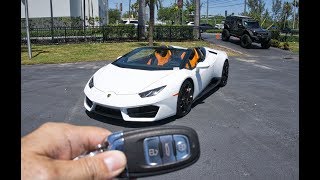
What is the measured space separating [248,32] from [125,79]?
15792 mm

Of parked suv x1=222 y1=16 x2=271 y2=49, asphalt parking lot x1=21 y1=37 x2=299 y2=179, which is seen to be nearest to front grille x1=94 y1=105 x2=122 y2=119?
asphalt parking lot x1=21 y1=37 x2=299 y2=179

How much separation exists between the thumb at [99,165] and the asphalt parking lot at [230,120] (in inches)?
92.1

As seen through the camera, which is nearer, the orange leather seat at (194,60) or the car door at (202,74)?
the car door at (202,74)

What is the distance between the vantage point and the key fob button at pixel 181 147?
1205mm

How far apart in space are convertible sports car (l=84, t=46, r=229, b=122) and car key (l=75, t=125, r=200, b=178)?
142 inches

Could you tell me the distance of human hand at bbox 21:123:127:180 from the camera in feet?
3.62

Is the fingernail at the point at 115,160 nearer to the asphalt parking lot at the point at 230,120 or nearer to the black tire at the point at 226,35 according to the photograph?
the asphalt parking lot at the point at 230,120

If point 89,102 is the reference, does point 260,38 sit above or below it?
above

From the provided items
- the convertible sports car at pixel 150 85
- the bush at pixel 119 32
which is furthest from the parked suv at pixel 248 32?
the convertible sports car at pixel 150 85

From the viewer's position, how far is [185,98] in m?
5.52

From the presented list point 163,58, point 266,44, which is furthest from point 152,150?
point 266,44

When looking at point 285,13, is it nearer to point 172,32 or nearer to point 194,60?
point 172,32

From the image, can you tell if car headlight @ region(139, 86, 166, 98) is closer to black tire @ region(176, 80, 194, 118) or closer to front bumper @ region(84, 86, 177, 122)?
front bumper @ region(84, 86, 177, 122)
